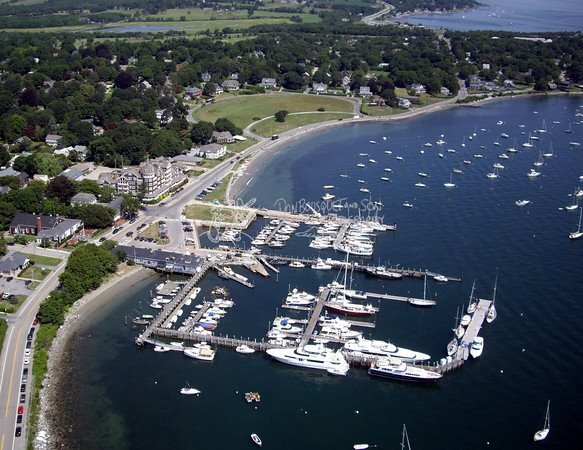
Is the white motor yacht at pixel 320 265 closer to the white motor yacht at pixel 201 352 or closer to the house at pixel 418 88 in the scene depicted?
the white motor yacht at pixel 201 352

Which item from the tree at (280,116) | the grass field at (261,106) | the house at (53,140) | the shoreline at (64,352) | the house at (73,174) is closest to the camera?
the shoreline at (64,352)

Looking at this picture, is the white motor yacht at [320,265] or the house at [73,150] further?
the house at [73,150]

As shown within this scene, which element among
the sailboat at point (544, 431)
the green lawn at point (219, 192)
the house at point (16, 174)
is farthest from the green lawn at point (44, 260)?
the sailboat at point (544, 431)

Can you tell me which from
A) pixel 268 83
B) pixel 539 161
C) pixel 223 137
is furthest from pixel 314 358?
pixel 268 83

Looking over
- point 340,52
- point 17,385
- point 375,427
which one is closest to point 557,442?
point 375,427

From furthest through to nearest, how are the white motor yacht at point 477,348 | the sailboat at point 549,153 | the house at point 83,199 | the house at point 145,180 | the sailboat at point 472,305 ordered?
the sailboat at point 549,153, the house at point 145,180, the house at point 83,199, the sailboat at point 472,305, the white motor yacht at point 477,348

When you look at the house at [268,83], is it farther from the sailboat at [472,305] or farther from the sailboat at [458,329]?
the sailboat at [458,329]

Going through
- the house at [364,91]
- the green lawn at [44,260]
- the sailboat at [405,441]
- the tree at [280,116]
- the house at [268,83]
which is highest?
the house at [268,83]

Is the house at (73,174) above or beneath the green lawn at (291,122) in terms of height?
beneath
